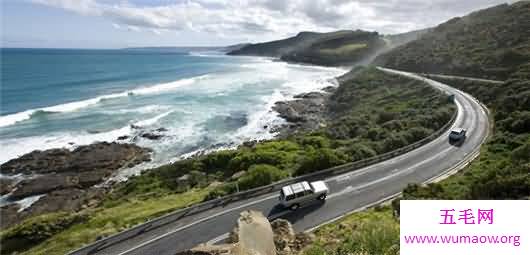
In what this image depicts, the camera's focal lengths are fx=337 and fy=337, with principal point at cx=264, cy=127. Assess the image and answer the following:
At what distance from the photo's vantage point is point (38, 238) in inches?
792

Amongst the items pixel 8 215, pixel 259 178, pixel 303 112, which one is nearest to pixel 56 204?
pixel 8 215

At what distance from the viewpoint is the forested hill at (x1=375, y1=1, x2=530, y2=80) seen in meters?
60.9

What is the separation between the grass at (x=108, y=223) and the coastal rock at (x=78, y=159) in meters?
17.4

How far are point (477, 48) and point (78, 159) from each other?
83.1m

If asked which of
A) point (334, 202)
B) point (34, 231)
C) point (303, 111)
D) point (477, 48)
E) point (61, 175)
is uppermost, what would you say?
point (477, 48)

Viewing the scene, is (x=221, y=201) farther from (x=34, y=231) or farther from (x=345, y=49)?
(x=345, y=49)

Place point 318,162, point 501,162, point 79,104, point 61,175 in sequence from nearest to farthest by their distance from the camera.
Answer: point 501,162, point 318,162, point 61,175, point 79,104

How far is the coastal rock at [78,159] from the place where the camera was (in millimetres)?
37562

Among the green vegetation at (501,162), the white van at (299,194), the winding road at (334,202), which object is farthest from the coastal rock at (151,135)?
the green vegetation at (501,162)

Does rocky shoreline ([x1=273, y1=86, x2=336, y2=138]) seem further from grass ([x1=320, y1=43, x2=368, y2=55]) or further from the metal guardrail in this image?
grass ([x1=320, y1=43, x2=368, y2=55])

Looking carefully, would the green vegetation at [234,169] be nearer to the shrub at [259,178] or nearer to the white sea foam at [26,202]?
the shrub at [259,178]

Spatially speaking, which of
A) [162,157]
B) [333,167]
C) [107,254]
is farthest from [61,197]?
[333,167]

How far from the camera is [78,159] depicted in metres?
39.7

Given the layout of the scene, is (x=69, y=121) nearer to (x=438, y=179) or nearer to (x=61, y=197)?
(x=61, y=197)
